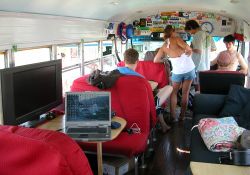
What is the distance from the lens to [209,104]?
3996mm

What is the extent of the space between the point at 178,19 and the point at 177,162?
432cm

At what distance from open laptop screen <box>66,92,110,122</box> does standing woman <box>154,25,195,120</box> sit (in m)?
2.44

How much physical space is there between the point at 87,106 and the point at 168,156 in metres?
1.65

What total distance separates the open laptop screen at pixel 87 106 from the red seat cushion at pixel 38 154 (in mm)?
1274

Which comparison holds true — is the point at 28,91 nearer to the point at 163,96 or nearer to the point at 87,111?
the point at 87,111

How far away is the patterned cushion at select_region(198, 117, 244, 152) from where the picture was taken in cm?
266

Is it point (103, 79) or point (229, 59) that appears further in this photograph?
point (229, 59)

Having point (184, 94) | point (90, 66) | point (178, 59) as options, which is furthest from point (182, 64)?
point (90, 66)

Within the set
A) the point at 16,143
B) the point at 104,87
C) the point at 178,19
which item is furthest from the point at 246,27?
the point at 16,143

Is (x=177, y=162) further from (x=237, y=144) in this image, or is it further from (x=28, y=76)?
(x=28, y=76)

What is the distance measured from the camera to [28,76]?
2457mm

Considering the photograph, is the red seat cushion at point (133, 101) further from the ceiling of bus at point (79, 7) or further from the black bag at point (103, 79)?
the ceiling of bus at point (79, 7)

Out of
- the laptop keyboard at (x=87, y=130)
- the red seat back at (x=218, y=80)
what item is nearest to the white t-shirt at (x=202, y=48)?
the red seat back at (x=218, y=80)

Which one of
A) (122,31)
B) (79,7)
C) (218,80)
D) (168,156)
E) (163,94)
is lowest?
(168,156)
